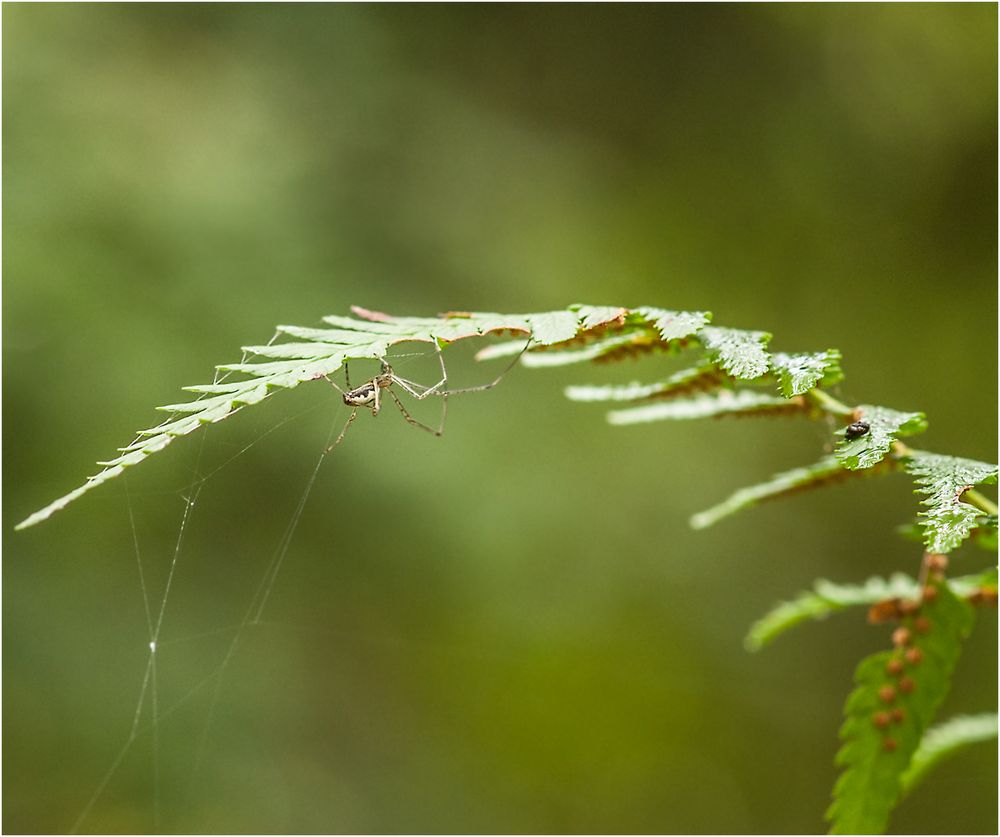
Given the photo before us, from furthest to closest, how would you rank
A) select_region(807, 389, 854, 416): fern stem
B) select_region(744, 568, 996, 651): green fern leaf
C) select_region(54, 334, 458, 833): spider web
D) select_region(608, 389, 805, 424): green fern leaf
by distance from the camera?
select_region(54, 334, 458, 833): spider web < select_region(744, 568, 996, 651): green fern leaf < select_region(608, 389, 805, 424): green fern leaf < select_region(807, 389, 854, 416): fern stem

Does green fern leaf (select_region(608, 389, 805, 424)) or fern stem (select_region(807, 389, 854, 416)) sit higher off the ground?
green fern leaf (select_region(608, 389, 805, 424))

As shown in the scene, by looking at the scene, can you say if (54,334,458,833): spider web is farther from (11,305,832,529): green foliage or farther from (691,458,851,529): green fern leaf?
(11,305,832,529): green foliage

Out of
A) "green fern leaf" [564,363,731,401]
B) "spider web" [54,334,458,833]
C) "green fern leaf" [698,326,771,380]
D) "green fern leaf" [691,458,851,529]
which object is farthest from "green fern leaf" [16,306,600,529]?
"spider web" [54,334,458,833]

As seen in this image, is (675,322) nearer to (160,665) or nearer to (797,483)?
(797,483)

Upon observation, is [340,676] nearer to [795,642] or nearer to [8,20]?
[795,642]

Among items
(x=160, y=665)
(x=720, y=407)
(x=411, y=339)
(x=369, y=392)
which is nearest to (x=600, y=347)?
(x=720, y=407)
